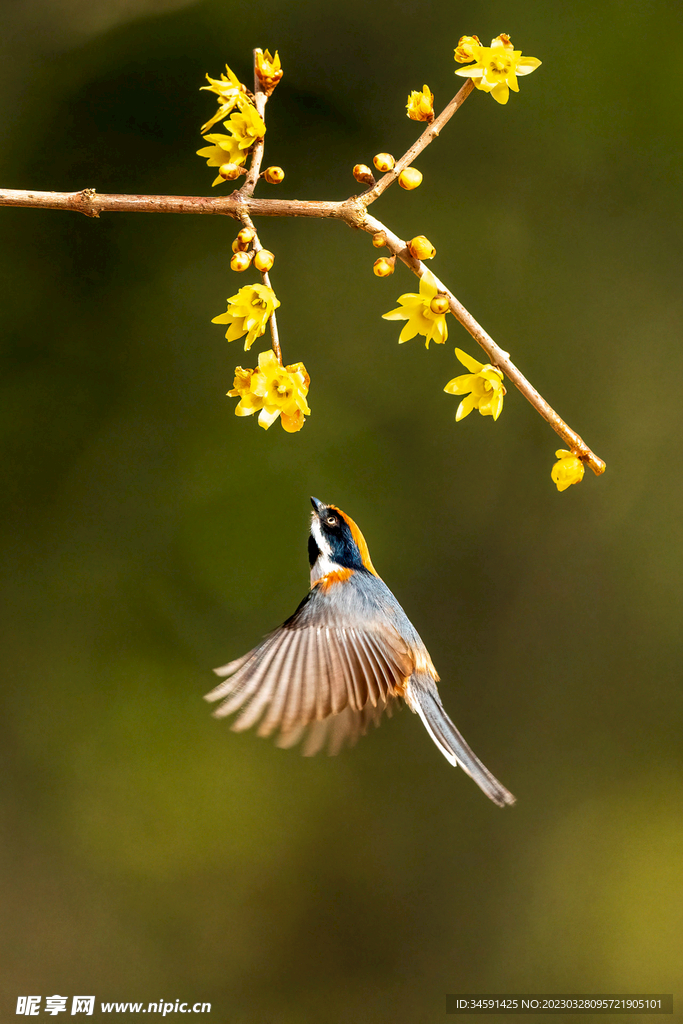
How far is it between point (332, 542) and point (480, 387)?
508 millimetres

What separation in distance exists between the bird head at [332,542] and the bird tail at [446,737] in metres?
0.30

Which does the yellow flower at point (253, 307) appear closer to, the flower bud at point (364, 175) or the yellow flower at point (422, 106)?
the flower bud at point (364, 175)

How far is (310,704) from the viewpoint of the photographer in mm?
1166

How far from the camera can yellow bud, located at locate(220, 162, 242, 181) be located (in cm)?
98

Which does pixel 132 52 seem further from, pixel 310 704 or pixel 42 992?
pixel 42 992

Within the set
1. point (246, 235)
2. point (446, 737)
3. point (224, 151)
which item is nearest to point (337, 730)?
point (446, 737)

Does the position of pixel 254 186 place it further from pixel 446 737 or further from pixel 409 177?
pixel 446 737

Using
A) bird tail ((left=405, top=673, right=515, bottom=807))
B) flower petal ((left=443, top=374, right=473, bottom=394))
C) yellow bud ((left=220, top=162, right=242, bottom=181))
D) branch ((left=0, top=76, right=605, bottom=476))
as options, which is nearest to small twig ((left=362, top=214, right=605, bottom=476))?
branch ((left=0, top=76, right=605, bottom=476))

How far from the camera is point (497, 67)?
3.44ft

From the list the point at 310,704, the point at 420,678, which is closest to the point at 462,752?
the point at 420,678

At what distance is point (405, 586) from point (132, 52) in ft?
7.22

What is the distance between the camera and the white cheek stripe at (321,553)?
57.7 inches

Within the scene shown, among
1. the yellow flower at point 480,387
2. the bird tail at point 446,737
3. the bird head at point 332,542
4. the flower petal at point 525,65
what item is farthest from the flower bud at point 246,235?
the bird tail at point 446,737

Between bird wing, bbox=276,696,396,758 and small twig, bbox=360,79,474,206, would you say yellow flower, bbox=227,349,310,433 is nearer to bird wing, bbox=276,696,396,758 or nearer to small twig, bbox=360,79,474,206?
small twig, bbox=360,79,474,206
